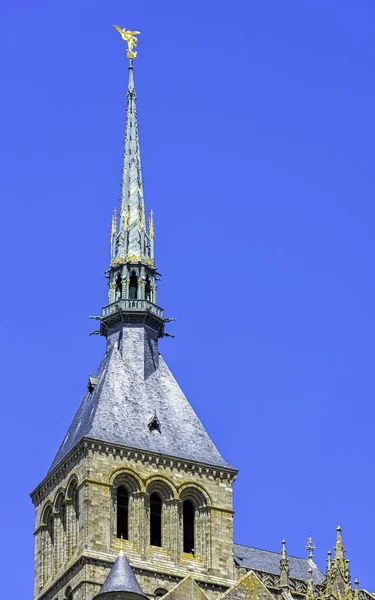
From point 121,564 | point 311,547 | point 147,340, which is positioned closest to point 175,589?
point 121,564

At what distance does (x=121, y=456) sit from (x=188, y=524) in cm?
445

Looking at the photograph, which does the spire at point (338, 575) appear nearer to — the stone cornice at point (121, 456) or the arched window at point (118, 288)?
the stone cornice at point (121, 456)

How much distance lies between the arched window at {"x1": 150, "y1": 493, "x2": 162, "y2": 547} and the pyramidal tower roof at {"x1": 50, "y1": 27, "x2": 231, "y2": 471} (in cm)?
218

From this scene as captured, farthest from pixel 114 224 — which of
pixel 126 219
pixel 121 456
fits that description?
pixel 121 456

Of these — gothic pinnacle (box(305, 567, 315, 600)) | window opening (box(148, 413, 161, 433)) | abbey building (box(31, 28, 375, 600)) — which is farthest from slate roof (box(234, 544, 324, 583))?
window opening (box(148, 413, 161, 433))

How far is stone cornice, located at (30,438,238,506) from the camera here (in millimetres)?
98250

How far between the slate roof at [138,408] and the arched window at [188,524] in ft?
7.11

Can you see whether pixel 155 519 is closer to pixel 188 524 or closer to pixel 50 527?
pixel 188 524

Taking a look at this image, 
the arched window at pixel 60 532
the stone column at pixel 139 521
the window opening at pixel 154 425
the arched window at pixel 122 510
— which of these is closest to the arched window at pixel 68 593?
the arched window at pixel 60 532

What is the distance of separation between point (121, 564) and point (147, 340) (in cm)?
1954

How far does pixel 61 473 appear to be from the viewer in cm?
10031

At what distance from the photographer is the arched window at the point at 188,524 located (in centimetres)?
9888

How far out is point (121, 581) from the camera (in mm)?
86938

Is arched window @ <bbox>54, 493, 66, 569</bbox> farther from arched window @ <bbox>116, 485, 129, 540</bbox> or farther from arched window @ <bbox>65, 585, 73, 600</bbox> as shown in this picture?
arched window @ <bbox>116, 485, 129, 540</bbox>
